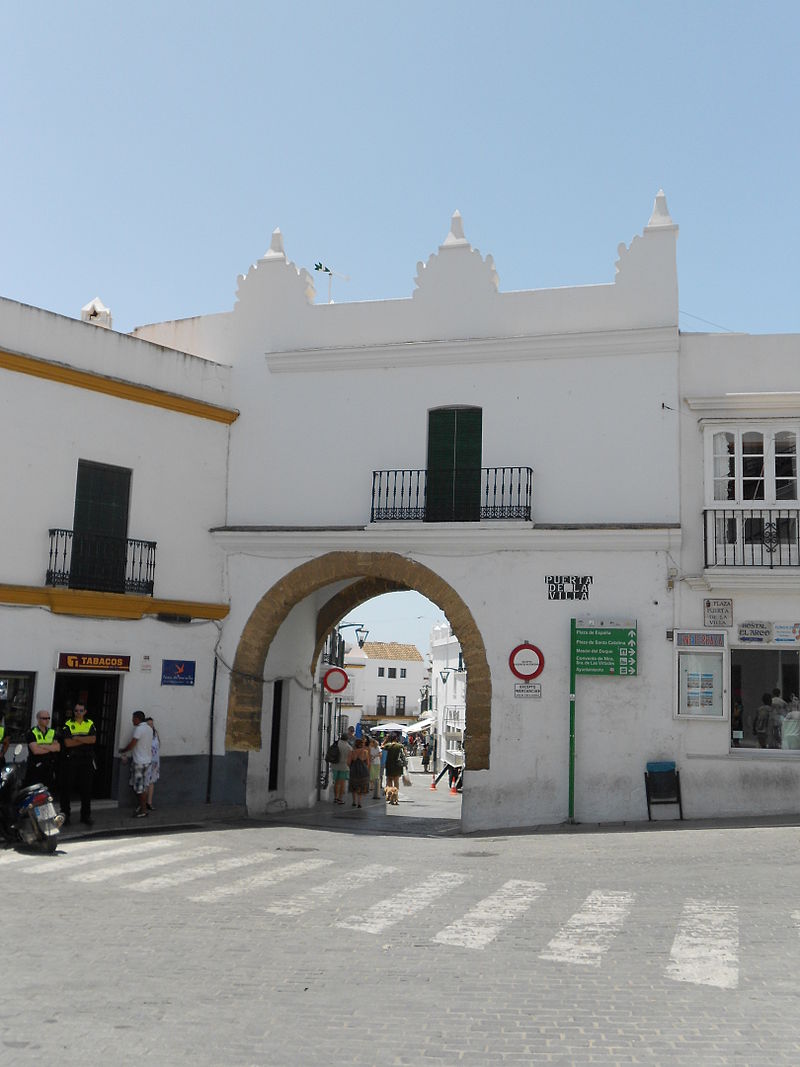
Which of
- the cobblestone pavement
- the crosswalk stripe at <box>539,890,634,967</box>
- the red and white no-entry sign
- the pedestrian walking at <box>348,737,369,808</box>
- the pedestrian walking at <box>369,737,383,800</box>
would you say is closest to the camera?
the cobblestone pavement

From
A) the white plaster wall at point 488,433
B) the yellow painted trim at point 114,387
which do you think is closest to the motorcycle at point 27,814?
the yellow painted trim at point 114,387

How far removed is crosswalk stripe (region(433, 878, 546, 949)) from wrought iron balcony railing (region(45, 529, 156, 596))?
8.53 metres

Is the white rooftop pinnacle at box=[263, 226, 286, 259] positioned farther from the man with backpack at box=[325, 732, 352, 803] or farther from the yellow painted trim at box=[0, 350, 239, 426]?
the man with backpack at box=[325, 732, 352, 803]

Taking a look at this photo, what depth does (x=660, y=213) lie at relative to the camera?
684 inches

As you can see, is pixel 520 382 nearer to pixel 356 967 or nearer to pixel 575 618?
pixel 575 618

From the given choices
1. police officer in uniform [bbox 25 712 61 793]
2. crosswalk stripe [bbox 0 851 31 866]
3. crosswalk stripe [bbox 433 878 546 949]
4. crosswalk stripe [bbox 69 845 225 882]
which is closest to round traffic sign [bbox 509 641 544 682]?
crosswalk stripe [bbox 69 845 225 882]

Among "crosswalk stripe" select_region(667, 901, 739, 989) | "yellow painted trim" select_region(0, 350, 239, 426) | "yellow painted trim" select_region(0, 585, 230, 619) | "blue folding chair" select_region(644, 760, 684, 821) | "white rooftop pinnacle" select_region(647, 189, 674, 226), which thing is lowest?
"crosswalk stripe" select_region(667, 901, 739, 989)

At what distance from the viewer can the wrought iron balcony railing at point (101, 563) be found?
16.5m

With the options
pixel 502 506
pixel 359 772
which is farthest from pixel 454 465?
pixel 359 772

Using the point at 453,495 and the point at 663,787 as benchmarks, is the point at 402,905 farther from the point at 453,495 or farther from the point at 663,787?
the point at 453,495

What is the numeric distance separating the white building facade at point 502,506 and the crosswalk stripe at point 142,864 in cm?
421

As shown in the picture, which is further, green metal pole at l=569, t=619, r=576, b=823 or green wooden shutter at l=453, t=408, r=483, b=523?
green wooden shutter at l=453, t=408, r=483, b=523

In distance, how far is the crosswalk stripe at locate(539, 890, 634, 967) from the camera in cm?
803

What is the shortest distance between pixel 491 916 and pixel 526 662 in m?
7.54
